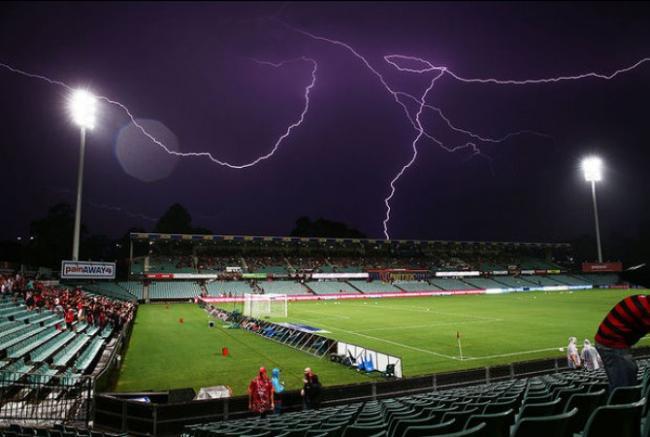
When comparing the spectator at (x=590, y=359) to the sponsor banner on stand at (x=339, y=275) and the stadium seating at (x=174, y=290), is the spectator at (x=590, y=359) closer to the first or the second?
the stadium seating at (x=174, y=290)

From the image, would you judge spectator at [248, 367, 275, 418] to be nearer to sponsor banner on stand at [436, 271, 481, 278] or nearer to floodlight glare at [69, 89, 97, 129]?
floodlight glare at [69, 89, 97, 129]

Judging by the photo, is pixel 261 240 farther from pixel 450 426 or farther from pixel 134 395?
pixel 450 426

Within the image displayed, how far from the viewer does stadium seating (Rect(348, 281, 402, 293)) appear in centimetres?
7244

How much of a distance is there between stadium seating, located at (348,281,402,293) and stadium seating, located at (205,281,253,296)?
776 inches

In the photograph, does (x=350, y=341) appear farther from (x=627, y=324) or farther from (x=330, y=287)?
(x=330, y=287)

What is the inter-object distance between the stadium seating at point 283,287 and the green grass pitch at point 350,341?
84.8 feet

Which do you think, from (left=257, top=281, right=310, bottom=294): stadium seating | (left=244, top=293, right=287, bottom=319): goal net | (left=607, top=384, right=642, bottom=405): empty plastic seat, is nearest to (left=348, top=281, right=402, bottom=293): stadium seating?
(left=257, top=281, right=310, bottom=294): stadium seating

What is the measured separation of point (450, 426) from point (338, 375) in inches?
584

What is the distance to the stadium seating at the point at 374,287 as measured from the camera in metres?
72.4

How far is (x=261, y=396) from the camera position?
1052cm

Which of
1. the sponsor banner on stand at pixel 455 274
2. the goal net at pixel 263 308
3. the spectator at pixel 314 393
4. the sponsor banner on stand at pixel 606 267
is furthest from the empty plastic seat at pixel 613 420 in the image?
the sponsor banner on stand at pixel 606 267

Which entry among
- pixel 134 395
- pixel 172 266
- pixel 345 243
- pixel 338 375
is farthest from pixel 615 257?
pixel 134 395

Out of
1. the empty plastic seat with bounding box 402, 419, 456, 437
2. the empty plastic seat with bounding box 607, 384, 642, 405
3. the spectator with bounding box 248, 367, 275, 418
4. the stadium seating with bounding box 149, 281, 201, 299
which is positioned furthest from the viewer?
the stadium seating with bounding box 149, 281, 201, 299

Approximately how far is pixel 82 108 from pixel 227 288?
38.1 metres
